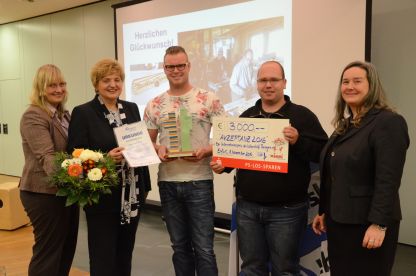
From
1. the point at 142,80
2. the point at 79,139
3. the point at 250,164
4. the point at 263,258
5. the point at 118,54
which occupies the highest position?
the point at 118,54

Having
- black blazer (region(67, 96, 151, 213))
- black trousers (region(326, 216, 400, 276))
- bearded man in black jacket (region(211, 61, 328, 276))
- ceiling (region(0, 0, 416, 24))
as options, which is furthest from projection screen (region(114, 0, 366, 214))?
black blazer (region(67, 96, 151, 213))

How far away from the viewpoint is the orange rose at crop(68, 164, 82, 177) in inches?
76.3

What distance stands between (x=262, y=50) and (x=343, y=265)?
8.82ft

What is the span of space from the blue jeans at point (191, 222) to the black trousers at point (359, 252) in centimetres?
75

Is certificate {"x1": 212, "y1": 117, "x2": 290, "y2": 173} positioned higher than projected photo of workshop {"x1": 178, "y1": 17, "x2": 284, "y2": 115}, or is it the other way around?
projected photo of workshop {"x1": 178, "y1": 17, "x2": 284, "y2": 115}

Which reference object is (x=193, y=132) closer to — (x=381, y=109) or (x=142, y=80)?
(x=381, y=109)

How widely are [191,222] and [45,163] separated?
0.93 meters

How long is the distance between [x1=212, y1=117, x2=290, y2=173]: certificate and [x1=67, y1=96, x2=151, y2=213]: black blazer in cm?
61

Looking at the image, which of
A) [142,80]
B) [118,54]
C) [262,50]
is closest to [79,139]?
[262,50]

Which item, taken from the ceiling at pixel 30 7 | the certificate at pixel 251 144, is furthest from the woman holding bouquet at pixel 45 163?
the ceiling at pixel 30 7

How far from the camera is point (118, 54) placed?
534 centimetres

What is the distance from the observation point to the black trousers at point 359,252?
5.48 ft

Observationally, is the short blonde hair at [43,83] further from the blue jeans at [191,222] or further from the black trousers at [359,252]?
the black trousers at [359,252]

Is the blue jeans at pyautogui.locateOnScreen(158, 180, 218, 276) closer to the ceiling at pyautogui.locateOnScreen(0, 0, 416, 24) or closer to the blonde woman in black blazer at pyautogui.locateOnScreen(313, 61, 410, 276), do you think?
the blonde woman in black blazer at pyautogui.locateOnScreen(313, 61, 410, 276)
